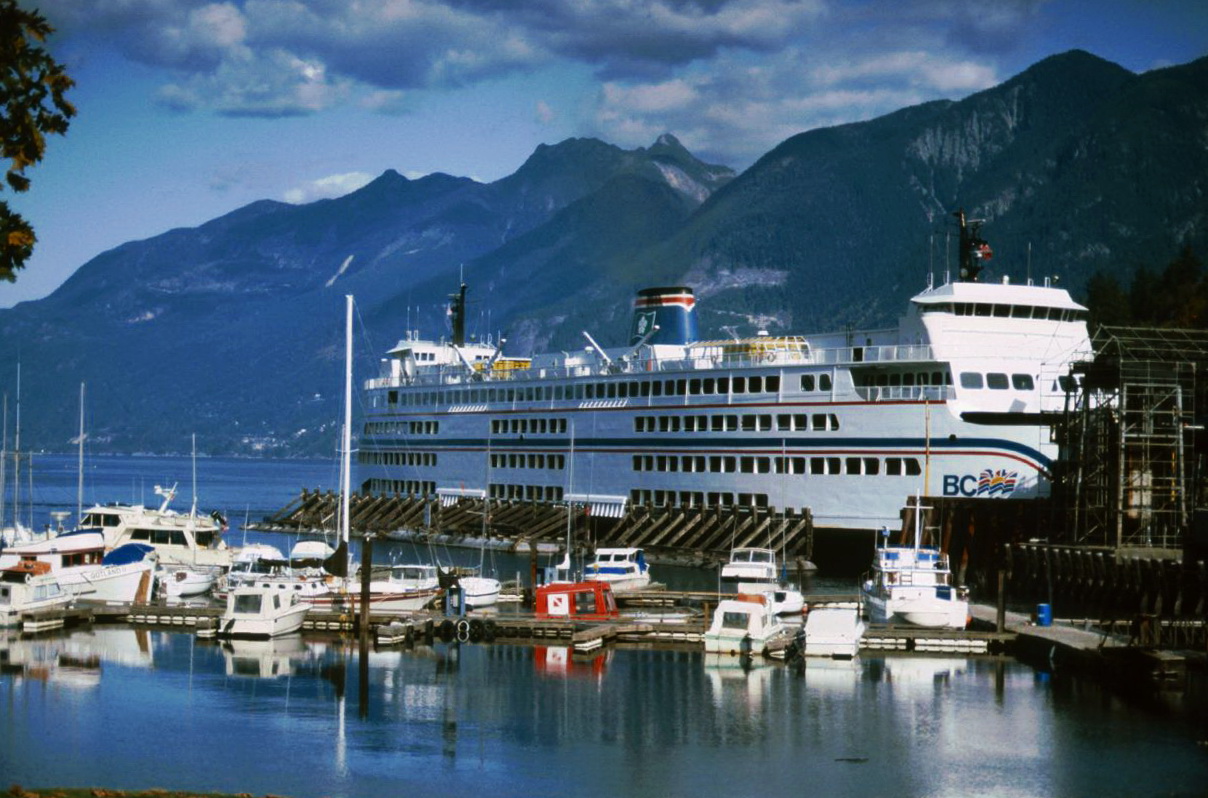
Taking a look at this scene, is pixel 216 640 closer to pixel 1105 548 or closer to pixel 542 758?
pixel 542 758

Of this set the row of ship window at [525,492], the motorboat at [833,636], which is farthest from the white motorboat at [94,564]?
the row of ship window at [525,492]

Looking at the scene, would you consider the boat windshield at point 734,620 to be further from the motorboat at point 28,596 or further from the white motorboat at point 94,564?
the white motorboat at point 94,564

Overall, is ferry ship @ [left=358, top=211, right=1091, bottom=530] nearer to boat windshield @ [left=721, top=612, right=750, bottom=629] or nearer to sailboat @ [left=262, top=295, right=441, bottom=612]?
sailboat @ [left=262, top=295, right=441, bottom=612]

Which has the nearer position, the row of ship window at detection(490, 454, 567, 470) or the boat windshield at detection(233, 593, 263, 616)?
the boat windshield at detection(233, 593, 263, 616)

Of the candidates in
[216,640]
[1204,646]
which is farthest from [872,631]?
[216,640]

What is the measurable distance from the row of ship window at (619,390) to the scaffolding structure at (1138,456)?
12.7 metres

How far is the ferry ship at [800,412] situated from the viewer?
190ft

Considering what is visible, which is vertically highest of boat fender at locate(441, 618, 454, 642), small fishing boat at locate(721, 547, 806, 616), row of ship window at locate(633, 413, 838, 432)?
row of ship window at locate(633, 413, 838, 432)

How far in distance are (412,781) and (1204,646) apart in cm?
2094

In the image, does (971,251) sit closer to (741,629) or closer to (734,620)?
(734,620)

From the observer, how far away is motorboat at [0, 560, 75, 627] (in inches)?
1758

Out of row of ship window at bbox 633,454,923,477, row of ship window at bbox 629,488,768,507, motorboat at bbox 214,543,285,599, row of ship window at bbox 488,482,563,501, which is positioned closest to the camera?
motorboat at bbox 214,543,285,599

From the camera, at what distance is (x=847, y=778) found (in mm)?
27469


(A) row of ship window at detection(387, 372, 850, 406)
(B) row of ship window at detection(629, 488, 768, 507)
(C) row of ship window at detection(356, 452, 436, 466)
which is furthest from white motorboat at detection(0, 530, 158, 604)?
(C) row of ship window at detection(356, 452, 436, 466)
